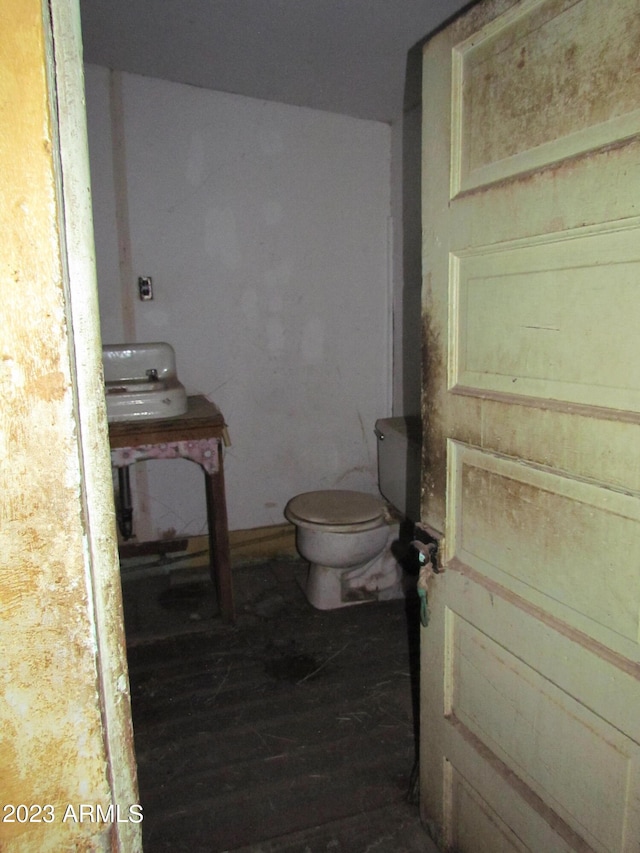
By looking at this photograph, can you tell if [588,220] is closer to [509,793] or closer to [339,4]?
[509,793]

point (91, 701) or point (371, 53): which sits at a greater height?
point (371, 53)

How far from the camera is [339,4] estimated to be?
1.87m

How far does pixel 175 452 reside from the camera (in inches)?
91.9

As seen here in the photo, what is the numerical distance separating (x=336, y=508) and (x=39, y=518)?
2089 millimetres

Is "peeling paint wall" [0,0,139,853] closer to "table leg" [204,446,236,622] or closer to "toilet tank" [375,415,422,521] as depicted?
"table leg" [204,446,236,622]

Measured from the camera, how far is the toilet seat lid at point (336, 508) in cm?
251

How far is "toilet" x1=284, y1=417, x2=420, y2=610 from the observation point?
2512 mm

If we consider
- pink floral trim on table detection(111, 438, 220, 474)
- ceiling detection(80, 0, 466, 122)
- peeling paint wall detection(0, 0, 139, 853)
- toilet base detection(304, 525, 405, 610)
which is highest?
ceiling detection(80, 0, 466, 122)

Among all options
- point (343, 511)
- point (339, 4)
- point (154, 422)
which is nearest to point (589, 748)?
point (343, 511)

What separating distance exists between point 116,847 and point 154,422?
5.91ft

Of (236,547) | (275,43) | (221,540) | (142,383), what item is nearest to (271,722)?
(221,540)

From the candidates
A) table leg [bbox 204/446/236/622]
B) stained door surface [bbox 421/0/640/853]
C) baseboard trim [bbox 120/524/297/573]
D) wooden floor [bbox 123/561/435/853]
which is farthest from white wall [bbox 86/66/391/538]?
stained door surface [bbox 421/0/640/853]

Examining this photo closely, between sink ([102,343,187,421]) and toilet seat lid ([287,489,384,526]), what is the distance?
71 centimetres

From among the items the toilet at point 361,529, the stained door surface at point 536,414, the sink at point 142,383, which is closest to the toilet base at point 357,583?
the toilet at point 361,529
